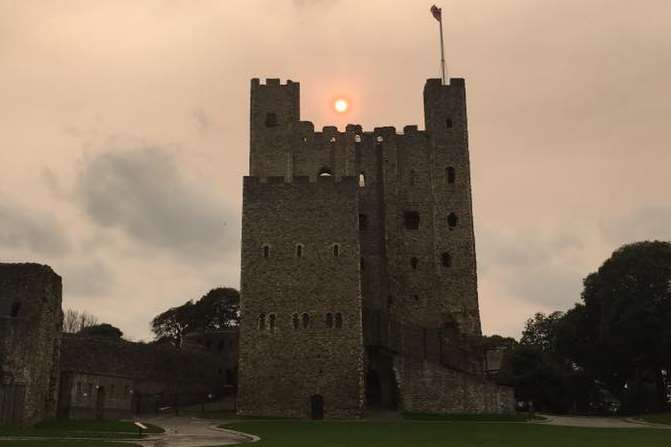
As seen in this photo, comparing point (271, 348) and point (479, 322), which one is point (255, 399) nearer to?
point (271, 348)

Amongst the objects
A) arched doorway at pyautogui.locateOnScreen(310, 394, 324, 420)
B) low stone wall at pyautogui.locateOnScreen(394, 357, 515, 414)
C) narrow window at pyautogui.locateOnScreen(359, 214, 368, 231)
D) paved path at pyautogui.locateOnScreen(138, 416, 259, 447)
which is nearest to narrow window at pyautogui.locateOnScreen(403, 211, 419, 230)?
narrow window at pyautogui.locateOnScreen(359, 214, 368, 231)

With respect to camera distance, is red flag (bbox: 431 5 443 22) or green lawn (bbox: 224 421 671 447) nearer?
green lawn (bbox: 224 421 671 447)

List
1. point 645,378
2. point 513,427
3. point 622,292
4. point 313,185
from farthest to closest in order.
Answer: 1. point 645,378
2. point 622,292
3. point 313,185
4. point 513,427

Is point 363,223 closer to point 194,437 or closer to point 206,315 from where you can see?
point 194,437

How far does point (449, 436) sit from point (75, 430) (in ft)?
40.4

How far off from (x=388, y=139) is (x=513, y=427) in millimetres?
26413

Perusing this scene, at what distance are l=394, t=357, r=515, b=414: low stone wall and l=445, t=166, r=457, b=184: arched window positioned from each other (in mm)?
15351

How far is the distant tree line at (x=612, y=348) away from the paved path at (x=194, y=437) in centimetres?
2646

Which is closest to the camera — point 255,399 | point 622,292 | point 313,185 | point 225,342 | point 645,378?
point 255,399

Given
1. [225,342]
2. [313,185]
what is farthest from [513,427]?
[225,342]

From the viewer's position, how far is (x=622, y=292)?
48.6 meters

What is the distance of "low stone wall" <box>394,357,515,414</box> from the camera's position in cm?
3969

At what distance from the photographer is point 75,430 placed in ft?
86.0

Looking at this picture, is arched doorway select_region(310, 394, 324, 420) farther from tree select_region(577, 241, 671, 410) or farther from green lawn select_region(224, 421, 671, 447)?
tree select_region(577, 241, 671, 410)
